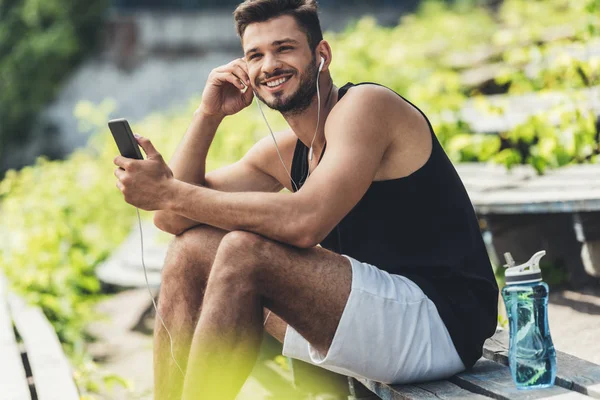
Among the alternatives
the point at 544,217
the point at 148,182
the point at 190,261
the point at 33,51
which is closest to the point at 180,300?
the point at 190,261

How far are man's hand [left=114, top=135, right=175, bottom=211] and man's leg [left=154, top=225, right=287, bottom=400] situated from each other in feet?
0.66

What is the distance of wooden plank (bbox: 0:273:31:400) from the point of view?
3.09m

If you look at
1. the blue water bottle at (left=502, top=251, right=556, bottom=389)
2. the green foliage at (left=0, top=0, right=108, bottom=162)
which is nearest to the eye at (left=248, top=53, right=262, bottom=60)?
the blue water bottle at (left=502, top=251, right=556, bottom=389)

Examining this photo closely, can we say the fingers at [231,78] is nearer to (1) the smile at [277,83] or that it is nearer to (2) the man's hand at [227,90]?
(2) the man's hand at [227,90]

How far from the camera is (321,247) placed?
258 centimetres

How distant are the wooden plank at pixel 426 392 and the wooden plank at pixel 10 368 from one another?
130cm

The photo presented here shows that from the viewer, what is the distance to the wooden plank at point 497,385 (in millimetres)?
2227

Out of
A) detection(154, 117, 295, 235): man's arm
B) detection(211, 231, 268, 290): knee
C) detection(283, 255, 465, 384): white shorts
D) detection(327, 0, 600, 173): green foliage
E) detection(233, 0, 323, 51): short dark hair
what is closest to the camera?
detection(211, 231, 268, 290): knee

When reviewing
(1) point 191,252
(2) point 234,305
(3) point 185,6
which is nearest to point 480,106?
(1) point 191,252

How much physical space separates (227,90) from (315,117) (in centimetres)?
44

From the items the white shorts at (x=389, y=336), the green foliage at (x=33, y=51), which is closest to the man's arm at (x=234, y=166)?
the white shorts at (x=389, y=336)

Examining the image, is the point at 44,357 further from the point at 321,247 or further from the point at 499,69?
the point at 499,69

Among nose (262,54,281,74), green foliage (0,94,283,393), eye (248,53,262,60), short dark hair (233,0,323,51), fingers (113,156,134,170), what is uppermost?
short dark hair (233,0,323,51)

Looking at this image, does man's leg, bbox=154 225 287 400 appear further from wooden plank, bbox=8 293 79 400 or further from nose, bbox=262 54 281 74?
nose, bbox=262 54 281 74
